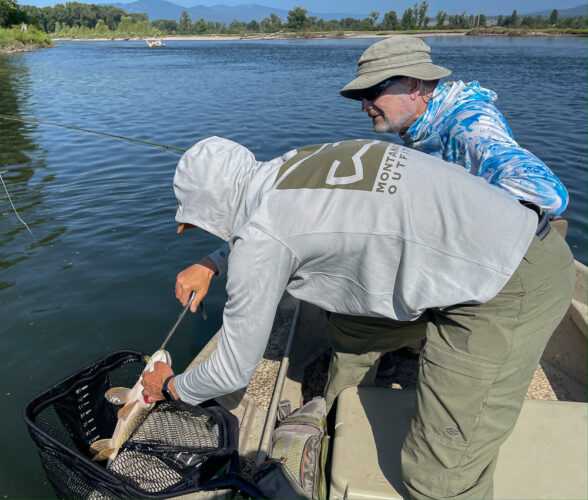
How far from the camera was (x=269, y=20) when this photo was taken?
138 meters

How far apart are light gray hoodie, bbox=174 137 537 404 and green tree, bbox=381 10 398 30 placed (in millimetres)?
137229

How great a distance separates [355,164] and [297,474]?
1603 millimetres

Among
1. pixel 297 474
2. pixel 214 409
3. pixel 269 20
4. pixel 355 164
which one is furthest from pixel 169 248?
pixel 269 20

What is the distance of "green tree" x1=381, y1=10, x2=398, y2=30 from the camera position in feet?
400

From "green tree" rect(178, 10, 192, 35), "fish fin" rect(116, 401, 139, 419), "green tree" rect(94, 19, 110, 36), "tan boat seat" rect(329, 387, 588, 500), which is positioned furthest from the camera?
"green tree" rect(178, 10, 192, 35)

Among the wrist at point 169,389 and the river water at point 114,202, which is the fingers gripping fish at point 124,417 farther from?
the river water at point 114,202

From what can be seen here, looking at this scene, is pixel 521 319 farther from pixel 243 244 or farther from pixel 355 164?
pixel 243 244

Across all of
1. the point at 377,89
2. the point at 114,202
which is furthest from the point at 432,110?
the point at 114,202

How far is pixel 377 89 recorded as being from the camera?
2.51 metres

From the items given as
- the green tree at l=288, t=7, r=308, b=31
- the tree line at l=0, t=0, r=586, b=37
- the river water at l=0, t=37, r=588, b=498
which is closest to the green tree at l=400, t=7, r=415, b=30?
the tree line at l=0, t=0, r=586, b=37

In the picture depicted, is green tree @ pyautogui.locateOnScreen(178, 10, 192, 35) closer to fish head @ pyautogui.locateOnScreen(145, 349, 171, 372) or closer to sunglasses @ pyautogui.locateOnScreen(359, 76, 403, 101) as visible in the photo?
sunglasses @ pyautogui.locateOnScreen(359, 76, 403, 101)

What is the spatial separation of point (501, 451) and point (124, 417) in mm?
2108

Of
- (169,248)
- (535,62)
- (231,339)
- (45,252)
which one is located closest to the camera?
(231,339)

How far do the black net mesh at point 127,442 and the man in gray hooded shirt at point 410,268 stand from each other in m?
0.37
